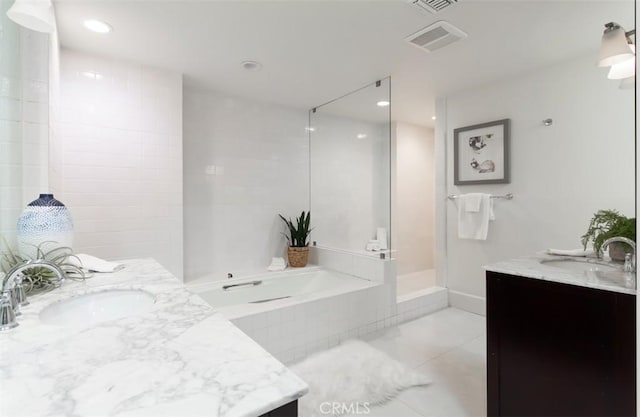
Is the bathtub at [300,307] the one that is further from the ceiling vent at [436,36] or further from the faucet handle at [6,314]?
the ceiling vent at [436,36]

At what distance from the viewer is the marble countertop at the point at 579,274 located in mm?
1156

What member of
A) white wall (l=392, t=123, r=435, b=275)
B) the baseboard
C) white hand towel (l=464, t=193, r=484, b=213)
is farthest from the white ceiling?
the baseboard

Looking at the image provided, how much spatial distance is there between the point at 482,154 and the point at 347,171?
58.7 inches

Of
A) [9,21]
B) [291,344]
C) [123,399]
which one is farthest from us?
[291,344]

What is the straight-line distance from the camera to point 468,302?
3.15m

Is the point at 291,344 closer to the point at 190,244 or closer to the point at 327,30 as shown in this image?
the point at 190,244

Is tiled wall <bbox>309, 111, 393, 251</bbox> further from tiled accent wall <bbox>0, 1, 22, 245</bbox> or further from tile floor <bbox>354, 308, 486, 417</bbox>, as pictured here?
tiled accent wall <bbox>0, 1, 22, 245</bbox>

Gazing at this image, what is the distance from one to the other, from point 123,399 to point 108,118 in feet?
8.33

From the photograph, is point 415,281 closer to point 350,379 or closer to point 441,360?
point 441,360

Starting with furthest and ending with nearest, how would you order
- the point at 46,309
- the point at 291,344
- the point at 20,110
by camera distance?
the point at 291,344 < the point at 20,110 < the point at 46,309

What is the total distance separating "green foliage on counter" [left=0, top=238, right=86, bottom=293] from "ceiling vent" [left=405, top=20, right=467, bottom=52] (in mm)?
2345

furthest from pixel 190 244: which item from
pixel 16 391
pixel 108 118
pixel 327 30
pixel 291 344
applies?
pixel 16 391

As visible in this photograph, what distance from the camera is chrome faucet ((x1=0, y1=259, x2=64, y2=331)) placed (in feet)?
2.57

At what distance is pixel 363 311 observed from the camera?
2.65 metres
